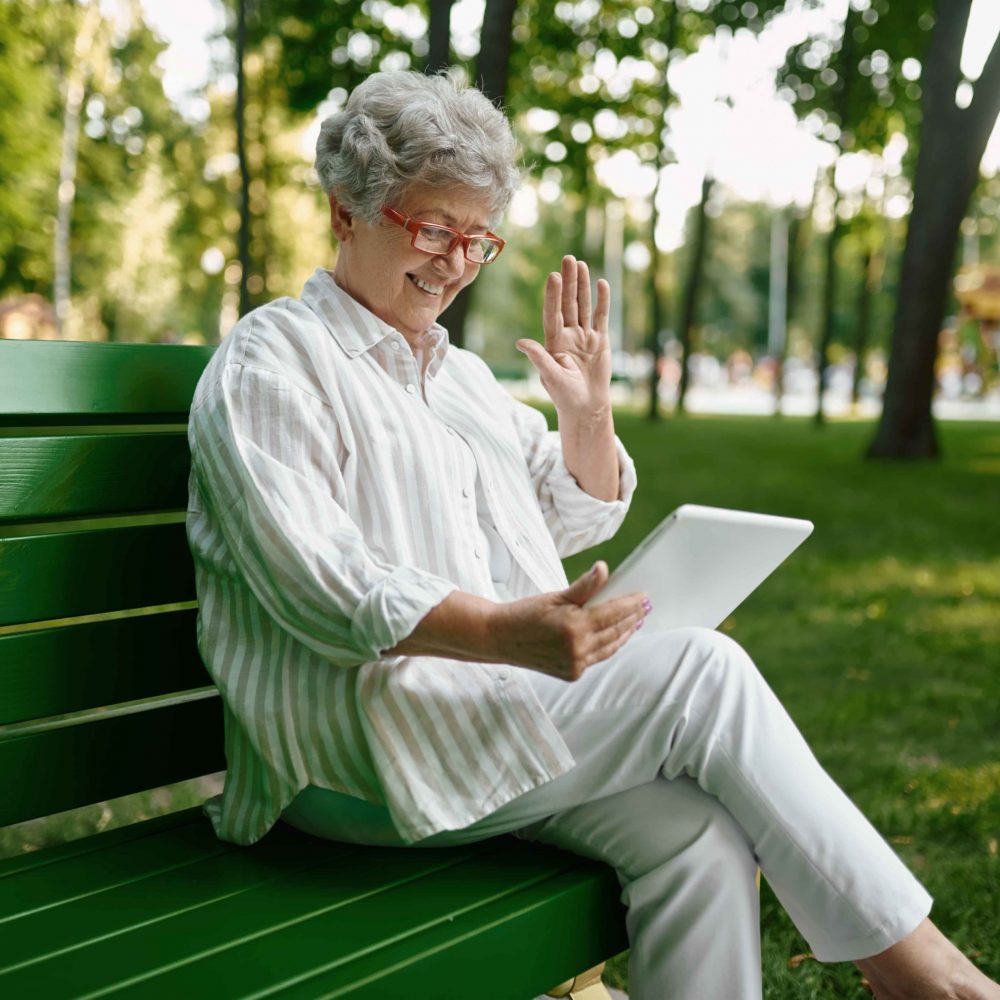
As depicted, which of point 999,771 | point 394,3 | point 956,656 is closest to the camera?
point 999,771

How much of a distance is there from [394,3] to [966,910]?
11.9 m

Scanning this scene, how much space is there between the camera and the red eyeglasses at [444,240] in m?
2.19

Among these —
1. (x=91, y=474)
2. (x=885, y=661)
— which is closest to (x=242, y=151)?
(x=885, y=661)

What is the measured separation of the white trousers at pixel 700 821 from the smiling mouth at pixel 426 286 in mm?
737

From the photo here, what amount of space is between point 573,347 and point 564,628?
0.93 metres

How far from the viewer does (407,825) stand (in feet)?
6.18

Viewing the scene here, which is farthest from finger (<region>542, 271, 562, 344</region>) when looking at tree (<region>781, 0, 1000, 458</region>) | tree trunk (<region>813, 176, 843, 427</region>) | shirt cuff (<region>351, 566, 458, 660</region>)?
tree trunk (<region>813, 176, 843, 427</region>)

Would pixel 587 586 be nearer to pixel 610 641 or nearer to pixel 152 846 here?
pixel 610 641

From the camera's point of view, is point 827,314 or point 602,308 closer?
point 602,308

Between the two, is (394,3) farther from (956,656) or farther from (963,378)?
(963,378)

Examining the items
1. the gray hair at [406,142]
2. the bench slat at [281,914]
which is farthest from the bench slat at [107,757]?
the gray hair at [406,142]

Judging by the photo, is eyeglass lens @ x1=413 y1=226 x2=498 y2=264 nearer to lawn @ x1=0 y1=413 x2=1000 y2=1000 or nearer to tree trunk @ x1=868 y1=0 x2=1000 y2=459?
lawn @ x1=0 y1=413 x2=1000 y2=1000

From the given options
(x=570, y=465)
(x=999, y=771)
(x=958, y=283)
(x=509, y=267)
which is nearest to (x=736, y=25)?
(x=999, y=771)

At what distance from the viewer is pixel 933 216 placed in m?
12.4
